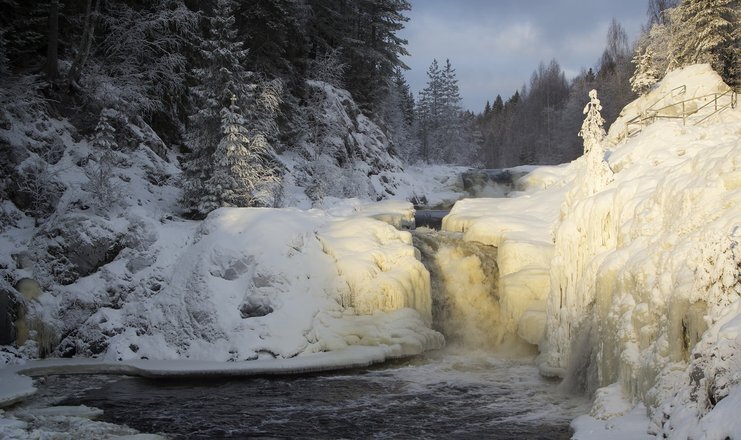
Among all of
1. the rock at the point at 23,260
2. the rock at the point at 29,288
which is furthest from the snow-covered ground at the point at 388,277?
the rock at the point at 29,288

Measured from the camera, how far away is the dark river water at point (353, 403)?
9.79 metres

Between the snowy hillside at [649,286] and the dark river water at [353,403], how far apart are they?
929mm

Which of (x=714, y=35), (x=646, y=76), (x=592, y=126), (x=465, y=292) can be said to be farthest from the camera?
(x=646, y=76)

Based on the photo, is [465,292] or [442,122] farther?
[442,122]

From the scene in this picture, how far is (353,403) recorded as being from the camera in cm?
1134

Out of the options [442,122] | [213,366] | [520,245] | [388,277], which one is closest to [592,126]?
[520,245]

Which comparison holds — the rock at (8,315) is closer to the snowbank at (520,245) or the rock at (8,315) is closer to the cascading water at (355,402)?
the cascading water at (355,402)

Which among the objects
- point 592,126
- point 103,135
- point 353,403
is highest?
point 103,135

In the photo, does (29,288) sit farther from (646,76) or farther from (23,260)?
(646,76)

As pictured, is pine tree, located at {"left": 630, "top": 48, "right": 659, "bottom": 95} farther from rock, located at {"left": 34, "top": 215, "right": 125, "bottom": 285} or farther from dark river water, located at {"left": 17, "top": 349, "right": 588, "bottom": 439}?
rock, located at {"left": 34, "top": 215, "right": 125, "bottom": 285}

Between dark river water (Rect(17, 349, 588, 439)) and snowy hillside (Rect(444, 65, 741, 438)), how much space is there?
93 centimetres

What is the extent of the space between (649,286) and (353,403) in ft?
19.2

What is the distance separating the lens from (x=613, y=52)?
7262cm

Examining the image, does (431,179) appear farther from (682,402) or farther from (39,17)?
(682,402)
